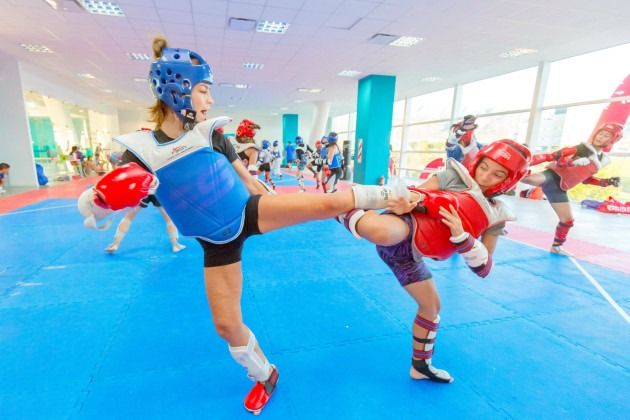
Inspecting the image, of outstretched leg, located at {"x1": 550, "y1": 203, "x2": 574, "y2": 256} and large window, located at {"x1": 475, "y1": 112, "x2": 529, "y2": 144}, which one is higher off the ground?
large window, located at {"x1": 475, "y1": 112, "x2": 529, "y2": 144}

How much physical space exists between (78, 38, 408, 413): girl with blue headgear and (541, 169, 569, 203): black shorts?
14.2 feet

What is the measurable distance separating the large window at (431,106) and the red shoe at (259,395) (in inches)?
560

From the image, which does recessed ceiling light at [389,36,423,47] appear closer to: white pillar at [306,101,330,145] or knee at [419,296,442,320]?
knee at [419,296,442,320]

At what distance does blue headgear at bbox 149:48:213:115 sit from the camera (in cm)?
146

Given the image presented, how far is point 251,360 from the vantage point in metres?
Answer: 1.75

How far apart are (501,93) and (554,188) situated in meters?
8.52

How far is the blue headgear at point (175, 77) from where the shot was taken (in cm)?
146

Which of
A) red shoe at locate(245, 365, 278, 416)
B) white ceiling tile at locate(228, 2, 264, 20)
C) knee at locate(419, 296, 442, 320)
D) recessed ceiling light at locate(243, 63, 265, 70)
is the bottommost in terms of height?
red shoe at locate(245, 365, 278, 416)

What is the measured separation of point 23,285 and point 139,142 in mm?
3118

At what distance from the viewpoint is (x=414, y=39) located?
7703mm

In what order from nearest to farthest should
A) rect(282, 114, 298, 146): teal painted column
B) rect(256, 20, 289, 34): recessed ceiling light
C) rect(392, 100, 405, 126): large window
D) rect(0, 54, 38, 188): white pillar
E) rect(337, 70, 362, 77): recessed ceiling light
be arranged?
rect(256, 20, 289, 34): recessed ceiling light
rect(0, 54, 38, 188): white pillar
rect(337, 70, 362, 77): recessed ceiling light
rect(392, 100, 405, 126): large window
rect(282, 114, 298, 146): teal painted column

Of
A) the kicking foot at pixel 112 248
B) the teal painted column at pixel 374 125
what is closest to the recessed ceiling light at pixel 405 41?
the teal painted column at pixel 374 125

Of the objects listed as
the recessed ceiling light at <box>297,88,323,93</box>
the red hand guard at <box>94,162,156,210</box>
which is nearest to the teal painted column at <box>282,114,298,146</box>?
the recessed ceiling light at <box>297,88,323,93</box>

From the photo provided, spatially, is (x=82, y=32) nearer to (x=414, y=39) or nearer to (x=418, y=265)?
(x=414, y=39)
